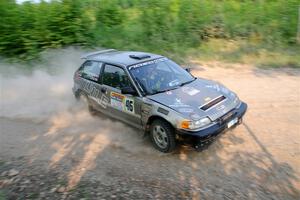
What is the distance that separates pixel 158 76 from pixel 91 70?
187 centimetres

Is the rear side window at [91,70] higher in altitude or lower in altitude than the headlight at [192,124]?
higher

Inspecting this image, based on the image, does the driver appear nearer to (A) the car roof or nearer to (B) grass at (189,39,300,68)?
(A) the car roof

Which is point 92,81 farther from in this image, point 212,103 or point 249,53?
point 249,53

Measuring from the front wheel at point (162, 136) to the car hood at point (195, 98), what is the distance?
0.37m

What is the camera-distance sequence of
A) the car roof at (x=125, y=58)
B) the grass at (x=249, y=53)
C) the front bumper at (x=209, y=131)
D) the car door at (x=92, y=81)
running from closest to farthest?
the front bumper at (x=209, y=131), the car roof at (x=125, y=58), the car door at (x=92, y=81), the grass at (x=249, y=53)

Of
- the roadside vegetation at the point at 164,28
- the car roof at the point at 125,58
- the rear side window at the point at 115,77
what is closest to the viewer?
the rear side window at the point at 115,77

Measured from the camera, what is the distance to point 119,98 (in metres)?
6.98

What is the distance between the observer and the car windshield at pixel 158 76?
21.9 feet

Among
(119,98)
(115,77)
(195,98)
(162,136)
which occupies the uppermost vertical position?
(115,77)

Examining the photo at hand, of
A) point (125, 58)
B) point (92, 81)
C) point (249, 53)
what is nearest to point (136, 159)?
point (125, 58)

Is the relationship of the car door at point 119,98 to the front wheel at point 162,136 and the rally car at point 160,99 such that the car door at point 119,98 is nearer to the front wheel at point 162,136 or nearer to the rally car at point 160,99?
the rally car at point 160,99

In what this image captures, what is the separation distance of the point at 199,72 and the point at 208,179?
695 cm

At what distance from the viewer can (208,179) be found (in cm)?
534

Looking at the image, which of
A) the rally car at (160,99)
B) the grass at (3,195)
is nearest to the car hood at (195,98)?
the rally car at (160,99)
